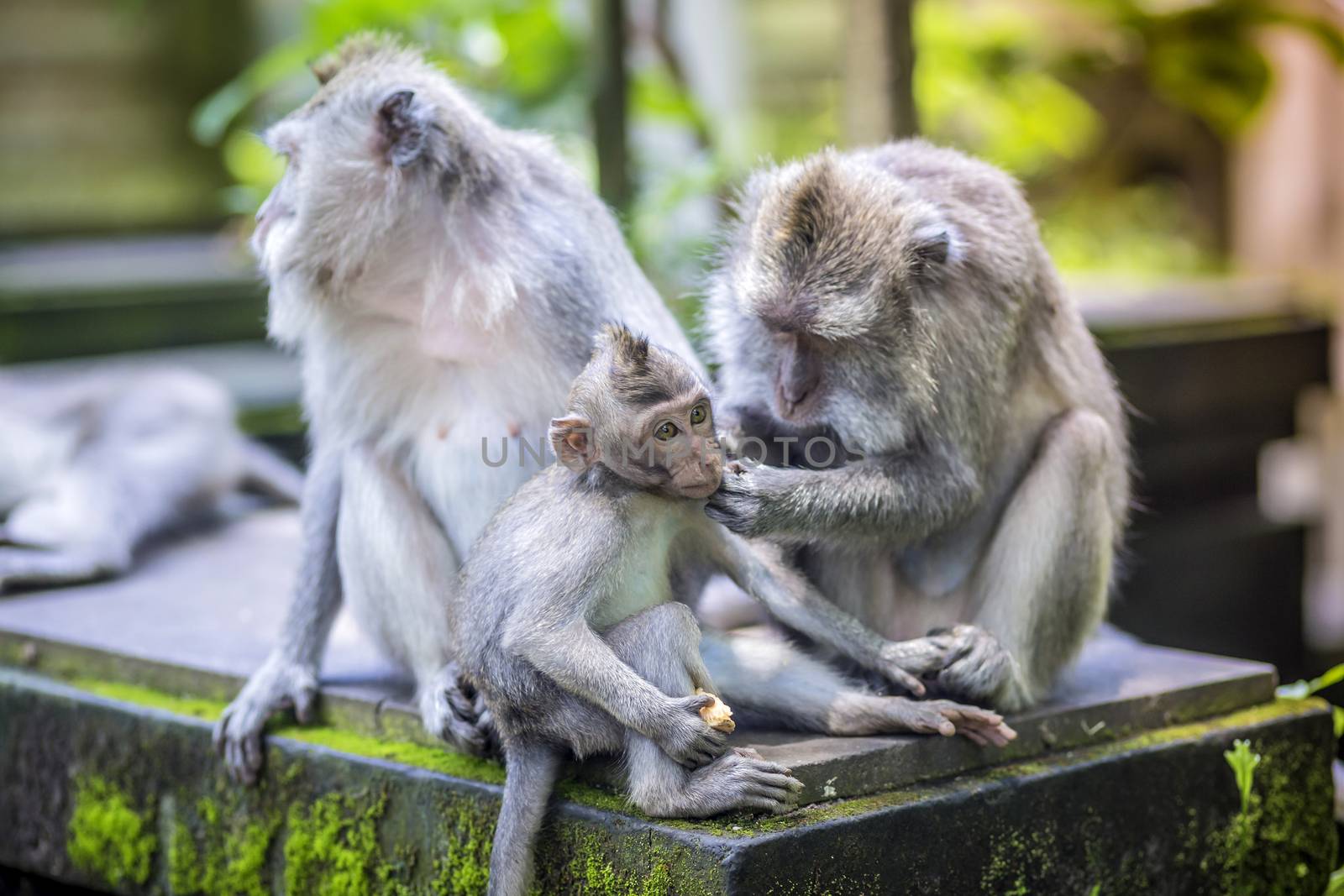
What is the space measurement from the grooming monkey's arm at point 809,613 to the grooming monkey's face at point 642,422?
414mm

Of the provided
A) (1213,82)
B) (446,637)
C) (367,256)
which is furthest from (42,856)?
(1213,82)

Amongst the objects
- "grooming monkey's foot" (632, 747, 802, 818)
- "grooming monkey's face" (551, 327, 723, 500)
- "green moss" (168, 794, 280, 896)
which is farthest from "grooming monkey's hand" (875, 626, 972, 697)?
"green moss" (168, 794, 280, 896)

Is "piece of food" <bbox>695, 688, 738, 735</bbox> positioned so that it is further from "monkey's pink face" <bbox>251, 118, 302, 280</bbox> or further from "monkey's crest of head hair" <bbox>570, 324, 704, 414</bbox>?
"monkey's pink face" <bbox>251, 118, 302, 280</bbox>

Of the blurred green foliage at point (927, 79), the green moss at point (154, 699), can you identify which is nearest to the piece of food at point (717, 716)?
the green moss at point (154, 699)

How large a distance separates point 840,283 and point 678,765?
1295 mm

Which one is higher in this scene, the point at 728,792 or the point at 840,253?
the point at 840,253

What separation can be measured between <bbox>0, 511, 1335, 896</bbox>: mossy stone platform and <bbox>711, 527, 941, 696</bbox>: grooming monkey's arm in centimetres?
22

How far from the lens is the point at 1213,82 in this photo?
670cm

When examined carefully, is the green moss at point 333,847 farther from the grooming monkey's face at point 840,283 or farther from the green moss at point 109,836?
the grooming monkey's face at point 840,283

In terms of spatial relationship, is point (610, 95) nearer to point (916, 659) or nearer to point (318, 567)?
point (318, 567)

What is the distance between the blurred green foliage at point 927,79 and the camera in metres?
6.70

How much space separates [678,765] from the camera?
353 cm

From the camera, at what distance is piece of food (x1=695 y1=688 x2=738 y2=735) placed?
3455mm

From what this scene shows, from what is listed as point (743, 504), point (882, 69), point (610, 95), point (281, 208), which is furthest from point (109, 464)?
point (743, 504)
